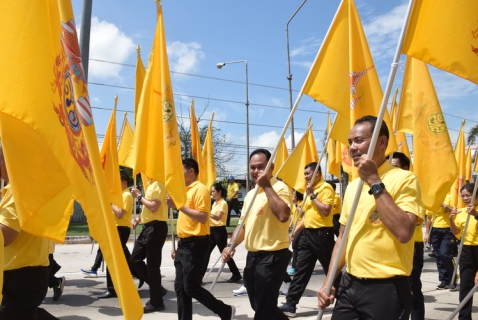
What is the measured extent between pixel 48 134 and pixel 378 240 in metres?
2.11

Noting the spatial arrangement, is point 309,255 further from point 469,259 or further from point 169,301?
point 169,301

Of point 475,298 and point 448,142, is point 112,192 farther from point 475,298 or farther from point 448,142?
point 475,298

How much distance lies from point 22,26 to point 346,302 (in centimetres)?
255

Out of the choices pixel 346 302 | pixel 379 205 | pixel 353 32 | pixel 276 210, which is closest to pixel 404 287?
pixel 346 302

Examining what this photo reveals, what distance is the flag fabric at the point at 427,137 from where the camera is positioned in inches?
199

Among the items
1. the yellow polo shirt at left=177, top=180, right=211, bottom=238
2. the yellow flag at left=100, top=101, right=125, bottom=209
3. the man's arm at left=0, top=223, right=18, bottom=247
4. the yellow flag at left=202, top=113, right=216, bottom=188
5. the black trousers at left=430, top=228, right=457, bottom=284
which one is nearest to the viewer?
the man's arm at left=0, top=223, right=18, bottom=247

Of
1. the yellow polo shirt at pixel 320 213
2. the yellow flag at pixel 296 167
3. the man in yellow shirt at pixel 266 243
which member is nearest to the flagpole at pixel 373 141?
the man in yellow shirt at pixel 266 243

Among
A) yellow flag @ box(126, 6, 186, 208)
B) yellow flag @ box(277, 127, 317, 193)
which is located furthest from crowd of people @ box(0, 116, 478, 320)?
yellow flag @ box(277, 127, 317, 193)

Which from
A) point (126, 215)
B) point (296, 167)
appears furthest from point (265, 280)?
point (296, 167)

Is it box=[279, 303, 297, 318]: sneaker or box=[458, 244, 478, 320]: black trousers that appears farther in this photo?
box=[279, 303, 297, 318]: sneaker

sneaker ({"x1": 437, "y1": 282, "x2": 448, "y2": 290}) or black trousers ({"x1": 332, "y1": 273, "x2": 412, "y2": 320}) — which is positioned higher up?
black trousers ({"x1": 332, "y1": 273, "x2": 412, "y2": 320})

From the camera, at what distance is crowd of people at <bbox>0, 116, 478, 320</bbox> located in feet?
9.43

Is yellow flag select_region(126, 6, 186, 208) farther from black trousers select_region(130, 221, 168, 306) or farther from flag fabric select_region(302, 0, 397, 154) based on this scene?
flag fabric select_region(302, 0, 397, 154)

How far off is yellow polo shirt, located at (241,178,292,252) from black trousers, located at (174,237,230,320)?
40.0 inches
